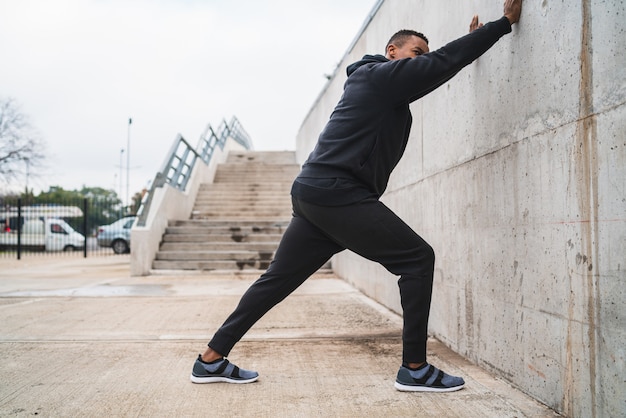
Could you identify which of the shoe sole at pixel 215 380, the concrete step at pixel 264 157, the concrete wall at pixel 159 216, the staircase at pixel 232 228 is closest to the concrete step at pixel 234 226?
the staircase at pixel 232 228

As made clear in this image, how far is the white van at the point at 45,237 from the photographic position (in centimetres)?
2153

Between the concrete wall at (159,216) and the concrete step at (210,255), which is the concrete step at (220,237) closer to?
the concrete wall at (159,216)

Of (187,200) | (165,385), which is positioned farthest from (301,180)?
(187,200)

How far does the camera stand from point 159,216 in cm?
1083

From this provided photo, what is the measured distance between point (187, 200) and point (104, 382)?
411 inches

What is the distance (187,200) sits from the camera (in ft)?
43.2

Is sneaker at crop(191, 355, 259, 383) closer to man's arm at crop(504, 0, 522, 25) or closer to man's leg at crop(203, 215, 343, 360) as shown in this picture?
man's leg at crop(203, 215, 343, 360)

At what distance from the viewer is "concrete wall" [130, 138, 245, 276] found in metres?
9.69

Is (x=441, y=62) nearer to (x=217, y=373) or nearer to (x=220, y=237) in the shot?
(x=217, y=373)

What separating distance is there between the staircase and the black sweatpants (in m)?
7.19

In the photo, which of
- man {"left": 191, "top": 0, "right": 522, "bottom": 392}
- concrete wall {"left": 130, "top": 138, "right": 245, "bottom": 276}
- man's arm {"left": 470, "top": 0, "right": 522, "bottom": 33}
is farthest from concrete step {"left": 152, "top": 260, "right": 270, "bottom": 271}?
man's arm {"left": 470, "top": 0, "right": 522, "bottom": 33}

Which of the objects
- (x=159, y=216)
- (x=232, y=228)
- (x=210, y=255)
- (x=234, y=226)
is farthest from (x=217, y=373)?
(x=234, y=226)

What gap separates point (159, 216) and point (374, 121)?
28.9ft

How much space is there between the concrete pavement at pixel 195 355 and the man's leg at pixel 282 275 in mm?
306
